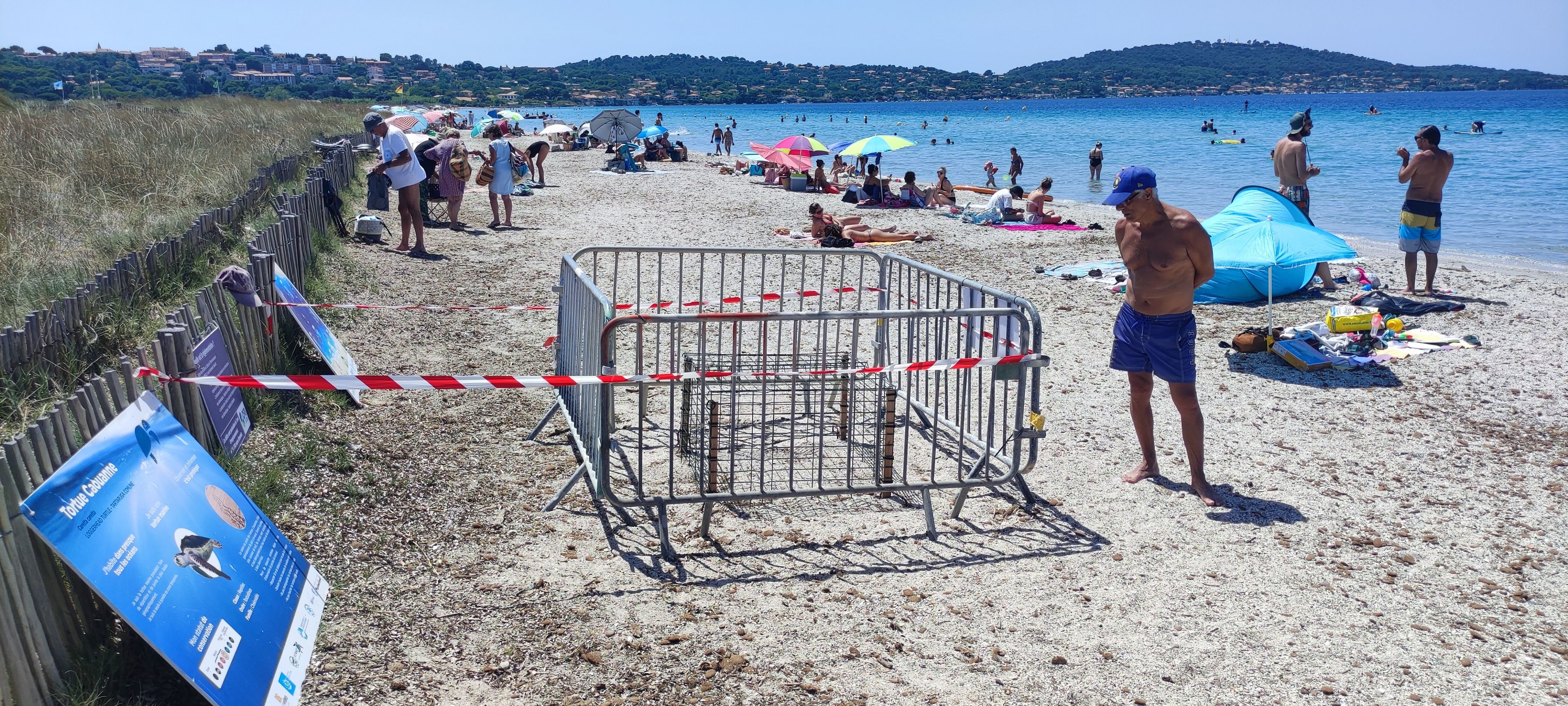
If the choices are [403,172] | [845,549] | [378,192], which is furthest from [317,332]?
[378,192]

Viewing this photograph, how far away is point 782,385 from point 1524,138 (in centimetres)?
6134

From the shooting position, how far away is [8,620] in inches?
113

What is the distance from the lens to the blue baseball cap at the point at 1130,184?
558cm

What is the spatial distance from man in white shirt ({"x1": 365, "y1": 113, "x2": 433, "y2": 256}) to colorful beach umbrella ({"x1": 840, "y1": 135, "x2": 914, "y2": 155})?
12.9 meters

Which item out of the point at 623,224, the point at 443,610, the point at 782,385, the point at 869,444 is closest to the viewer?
the point at 443,610

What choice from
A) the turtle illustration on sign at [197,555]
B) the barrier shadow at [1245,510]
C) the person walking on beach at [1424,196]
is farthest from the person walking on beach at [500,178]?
the turtle illustration on sign at [197,555]

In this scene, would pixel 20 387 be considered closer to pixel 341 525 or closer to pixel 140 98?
pixel 341 525

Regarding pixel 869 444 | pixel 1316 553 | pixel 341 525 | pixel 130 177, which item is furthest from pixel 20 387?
pixel 130 177

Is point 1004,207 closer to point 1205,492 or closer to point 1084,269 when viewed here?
point 1084,269

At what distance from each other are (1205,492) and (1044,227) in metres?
12.3

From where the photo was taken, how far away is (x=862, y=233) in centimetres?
1633

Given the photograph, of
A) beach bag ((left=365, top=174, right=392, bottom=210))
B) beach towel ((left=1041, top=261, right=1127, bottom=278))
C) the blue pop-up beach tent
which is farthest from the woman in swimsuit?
beach bag ((left=365, top=174, right=392, bottom=210))

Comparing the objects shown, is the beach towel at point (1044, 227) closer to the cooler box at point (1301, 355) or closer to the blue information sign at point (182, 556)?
the cooler box at point (1301, 355)

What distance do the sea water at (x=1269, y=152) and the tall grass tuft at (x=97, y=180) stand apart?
57.4ft
